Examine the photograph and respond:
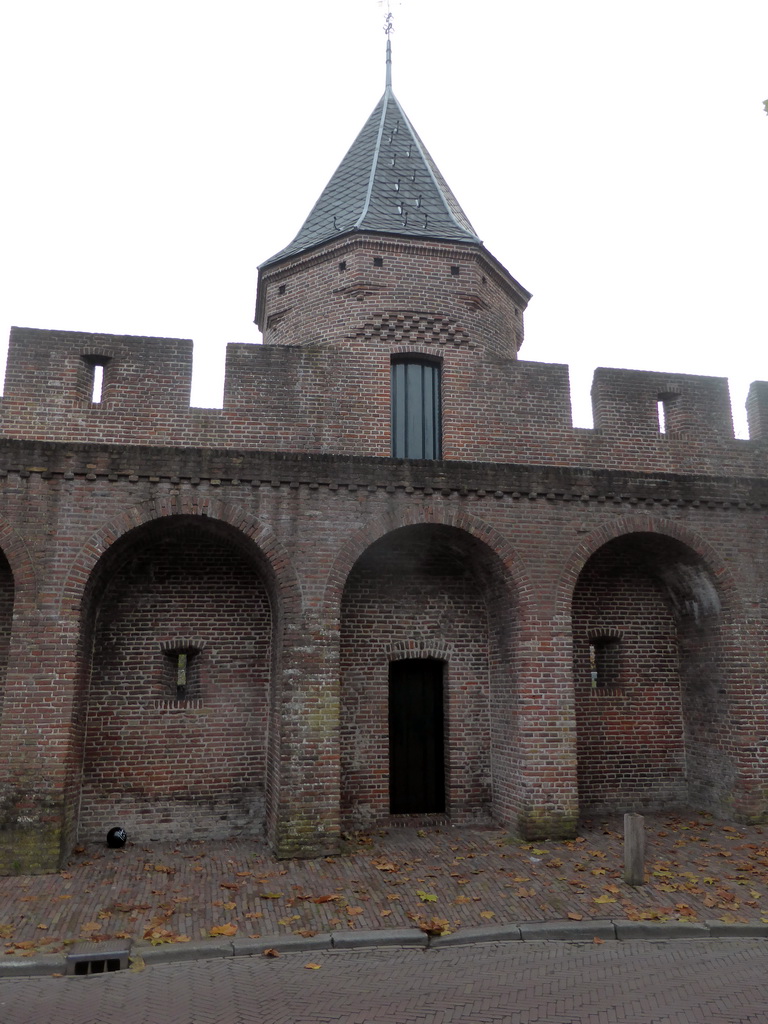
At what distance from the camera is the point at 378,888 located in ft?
27.0

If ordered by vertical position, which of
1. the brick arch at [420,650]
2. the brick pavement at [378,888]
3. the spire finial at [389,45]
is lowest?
the brick pavement at [378,888]

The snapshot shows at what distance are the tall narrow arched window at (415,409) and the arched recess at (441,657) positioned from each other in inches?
65.8

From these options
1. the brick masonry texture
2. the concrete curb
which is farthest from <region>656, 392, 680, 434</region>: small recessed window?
the concrete curb

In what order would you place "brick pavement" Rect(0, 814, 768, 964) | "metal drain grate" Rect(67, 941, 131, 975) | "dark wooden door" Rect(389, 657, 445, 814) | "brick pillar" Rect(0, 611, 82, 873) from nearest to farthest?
"metal drain grate" Rect(67, 941, 131, 975)
"brick pavement" Rect(0, 814, 768, 964)
"brick pillar" Rect(0, 611, 82, 873)
"dark wooden door" Rect(389, 657, 445, 814)

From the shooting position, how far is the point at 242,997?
5797 millimetres

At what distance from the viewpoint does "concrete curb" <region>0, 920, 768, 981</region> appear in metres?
6.44

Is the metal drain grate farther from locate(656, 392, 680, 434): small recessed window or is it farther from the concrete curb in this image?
locate(656, 392, 680, 434): small recessed window

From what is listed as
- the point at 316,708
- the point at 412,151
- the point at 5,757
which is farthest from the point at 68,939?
the point at 412,151

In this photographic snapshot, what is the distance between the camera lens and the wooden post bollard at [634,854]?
27.2 feet

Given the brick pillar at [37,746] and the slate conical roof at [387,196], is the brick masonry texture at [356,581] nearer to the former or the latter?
the brick pillar at [37,746]

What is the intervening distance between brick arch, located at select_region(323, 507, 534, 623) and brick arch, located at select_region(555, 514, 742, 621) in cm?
61

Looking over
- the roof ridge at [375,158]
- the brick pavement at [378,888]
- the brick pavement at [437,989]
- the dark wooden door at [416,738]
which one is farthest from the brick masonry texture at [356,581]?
the brick pavement at [437,989]

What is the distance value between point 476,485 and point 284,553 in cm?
304

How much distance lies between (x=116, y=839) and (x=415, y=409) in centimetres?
791
